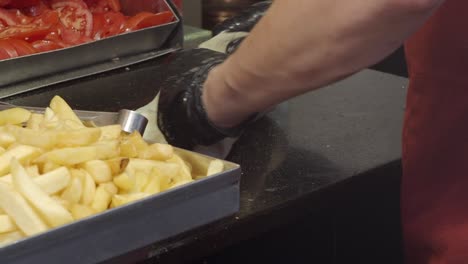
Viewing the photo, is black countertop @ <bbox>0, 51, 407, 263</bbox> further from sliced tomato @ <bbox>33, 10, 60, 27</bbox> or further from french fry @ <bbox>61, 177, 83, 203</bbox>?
sliced tomato @ <bbox>33, 10, 60, 27</bbox>

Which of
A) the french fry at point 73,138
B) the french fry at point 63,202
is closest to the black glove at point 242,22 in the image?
the french fry at point 73,138

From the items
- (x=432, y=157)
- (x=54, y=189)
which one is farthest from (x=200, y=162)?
(x=432, y=157)

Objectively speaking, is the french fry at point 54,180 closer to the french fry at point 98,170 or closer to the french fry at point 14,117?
the french fry at point 98,170

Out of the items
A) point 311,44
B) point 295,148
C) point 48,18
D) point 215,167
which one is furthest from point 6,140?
point 48,18

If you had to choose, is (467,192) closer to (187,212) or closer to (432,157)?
(432,157)

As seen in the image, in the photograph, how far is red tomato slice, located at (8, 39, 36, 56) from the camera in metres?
1.87

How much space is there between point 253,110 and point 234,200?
0.55 ft

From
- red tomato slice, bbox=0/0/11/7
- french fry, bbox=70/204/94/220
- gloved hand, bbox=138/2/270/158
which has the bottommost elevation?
red tomato slice, bbox=0/0/11/7

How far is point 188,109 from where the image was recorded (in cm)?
120

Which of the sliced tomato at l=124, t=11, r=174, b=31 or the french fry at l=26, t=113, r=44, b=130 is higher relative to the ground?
the french fry at l=26, t=113, r=44, b=130

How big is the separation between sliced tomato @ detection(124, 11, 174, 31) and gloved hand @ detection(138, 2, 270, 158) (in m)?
0.82

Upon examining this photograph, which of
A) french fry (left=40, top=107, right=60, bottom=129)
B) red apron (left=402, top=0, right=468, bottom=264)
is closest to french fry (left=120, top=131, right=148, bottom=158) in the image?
french fry (left=40, top=107, right=60, bottom=129)

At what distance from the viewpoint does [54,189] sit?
36.4 inches

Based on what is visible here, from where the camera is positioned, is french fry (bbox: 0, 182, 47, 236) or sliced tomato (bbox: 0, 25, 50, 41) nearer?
french fry (bbox: 0, 182, 47, 236)
